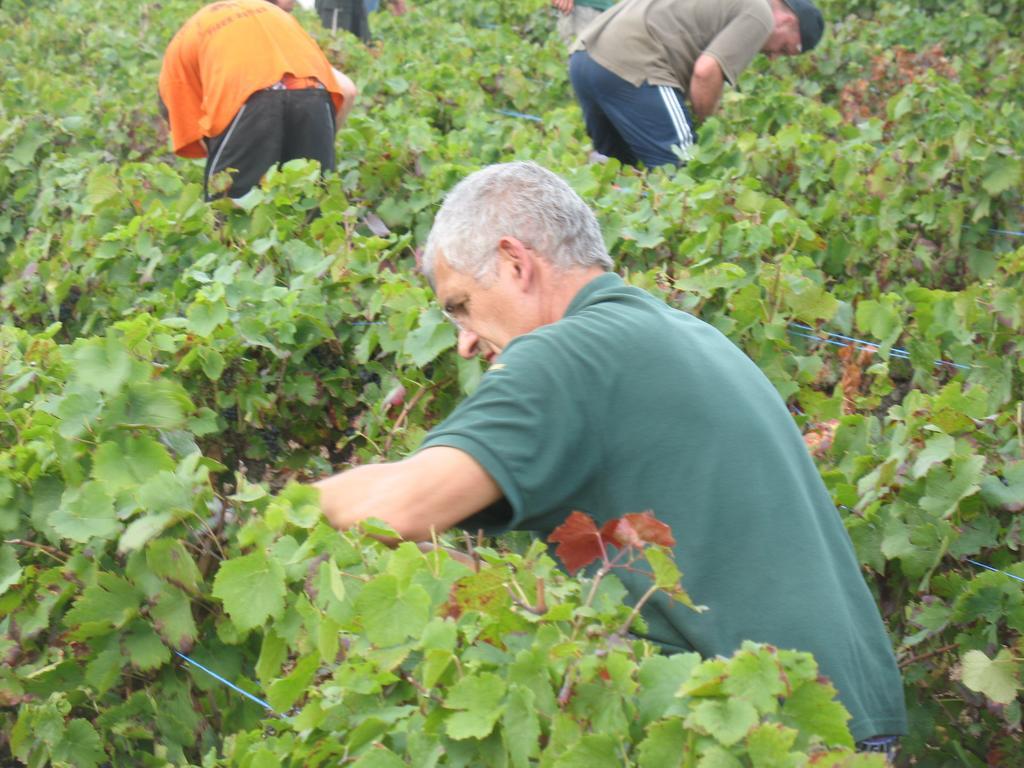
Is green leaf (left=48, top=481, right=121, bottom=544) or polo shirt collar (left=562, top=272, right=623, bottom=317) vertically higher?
polo shirt collar (left=562, top=272, right=623, bottom=317)

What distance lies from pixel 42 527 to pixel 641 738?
4.55 ft

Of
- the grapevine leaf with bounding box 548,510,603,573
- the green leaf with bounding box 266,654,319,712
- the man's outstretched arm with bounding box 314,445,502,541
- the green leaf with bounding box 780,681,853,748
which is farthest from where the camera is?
the man's outstretched arm with bounding box 314,445,502,541

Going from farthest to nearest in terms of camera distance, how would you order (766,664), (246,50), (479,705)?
(246,50) < (479,705) < (766,664)

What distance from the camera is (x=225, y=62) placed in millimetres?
5008

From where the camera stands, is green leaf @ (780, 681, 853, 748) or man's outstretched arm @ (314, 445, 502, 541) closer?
green leaf @ (780, 681, 853, 748)

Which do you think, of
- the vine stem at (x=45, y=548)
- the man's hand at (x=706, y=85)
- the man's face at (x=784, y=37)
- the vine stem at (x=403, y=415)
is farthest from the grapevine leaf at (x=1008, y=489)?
the man's face at (x=784, y=37)

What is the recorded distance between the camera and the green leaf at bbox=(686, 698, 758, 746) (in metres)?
1.34

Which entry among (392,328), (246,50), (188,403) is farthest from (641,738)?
(246,50)

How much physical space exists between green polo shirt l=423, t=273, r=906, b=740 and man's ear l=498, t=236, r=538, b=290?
0.27 metres

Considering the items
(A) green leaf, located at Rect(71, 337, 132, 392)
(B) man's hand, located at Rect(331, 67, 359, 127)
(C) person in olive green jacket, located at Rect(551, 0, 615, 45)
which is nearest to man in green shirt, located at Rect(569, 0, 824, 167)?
(B) man's hand, located at Rect(331, 67, 359, 127)

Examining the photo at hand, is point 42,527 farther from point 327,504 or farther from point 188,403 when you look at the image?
point 327,504

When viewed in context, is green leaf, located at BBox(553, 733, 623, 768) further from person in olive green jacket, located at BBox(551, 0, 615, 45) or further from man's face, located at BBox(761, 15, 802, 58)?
person in olive green jacket, located at BBox(551, 0, 615, 45)

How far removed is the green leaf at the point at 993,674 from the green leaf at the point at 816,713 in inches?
38.2

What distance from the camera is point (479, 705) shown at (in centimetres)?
149
